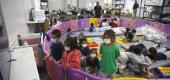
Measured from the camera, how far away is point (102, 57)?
3729 millimetres

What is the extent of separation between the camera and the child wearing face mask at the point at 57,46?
3.94 m

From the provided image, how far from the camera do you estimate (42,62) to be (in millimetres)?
5059

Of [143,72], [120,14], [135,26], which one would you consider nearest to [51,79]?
[143,72]

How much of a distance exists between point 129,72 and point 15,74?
3645mm

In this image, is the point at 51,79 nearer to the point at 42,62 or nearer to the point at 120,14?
the point at 42,62

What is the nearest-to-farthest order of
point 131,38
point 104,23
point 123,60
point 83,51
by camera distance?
point 123,60 < point 83,51 < point 131,38 < point 104,23

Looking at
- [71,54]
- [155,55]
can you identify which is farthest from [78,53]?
[155,55]

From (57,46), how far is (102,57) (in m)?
1.09

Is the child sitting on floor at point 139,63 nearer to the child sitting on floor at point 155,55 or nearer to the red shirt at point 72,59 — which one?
the child sitting on floor at point 155,55

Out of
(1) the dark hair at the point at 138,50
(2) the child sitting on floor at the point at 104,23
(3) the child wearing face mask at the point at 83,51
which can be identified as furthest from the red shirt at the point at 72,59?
(2) the child sitting on floor at the point at 104,23

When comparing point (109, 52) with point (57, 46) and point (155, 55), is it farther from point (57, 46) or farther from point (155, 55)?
point (155, 55)

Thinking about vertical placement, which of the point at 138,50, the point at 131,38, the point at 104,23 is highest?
the point at 104,23

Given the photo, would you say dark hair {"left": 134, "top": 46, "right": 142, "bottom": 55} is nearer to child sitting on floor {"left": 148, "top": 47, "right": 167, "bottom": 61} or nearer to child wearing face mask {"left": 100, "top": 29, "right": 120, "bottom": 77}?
child wearing face mask {"left": 100, "top": 29, "right": 120, "bottom": 77}

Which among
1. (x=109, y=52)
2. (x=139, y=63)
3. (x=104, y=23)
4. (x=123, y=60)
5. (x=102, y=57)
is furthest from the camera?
(x=104, y=23)
